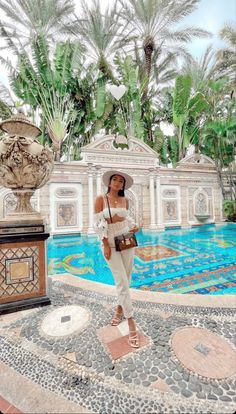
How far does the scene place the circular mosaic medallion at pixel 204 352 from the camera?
65.1 inches

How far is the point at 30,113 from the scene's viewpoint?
1298 centimetres

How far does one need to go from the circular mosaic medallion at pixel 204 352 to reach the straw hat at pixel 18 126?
10.8 ft

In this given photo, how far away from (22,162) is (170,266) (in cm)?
428

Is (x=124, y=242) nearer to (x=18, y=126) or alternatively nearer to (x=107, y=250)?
(x=107, y=250)

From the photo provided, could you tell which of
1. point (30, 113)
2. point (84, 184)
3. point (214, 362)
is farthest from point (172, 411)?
point (30, 113)

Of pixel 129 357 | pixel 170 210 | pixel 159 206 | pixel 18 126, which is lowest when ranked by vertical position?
pixel 129 357

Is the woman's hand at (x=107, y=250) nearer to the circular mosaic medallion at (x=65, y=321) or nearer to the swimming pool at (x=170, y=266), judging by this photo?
the circular mosaic medallion at (x=65, y=321)

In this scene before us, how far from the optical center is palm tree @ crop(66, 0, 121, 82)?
Answer: 40.0 ft

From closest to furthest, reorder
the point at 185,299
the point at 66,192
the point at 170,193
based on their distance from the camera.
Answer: the point at 185,299 < the point at 66,192 < the point at 170,193

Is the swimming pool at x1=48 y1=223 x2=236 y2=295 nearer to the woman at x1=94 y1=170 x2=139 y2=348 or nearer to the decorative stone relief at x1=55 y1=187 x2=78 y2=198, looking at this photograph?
the woman at x1=94 y1=170 x2=139 y2=348

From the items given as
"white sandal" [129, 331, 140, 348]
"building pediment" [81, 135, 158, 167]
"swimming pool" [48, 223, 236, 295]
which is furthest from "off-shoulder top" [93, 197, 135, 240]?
"building pediment" [81, 135, 158, 167]

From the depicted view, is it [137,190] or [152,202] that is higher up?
[137,190]

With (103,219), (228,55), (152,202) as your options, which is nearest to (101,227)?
(103,219)

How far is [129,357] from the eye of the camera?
5.97 feet
